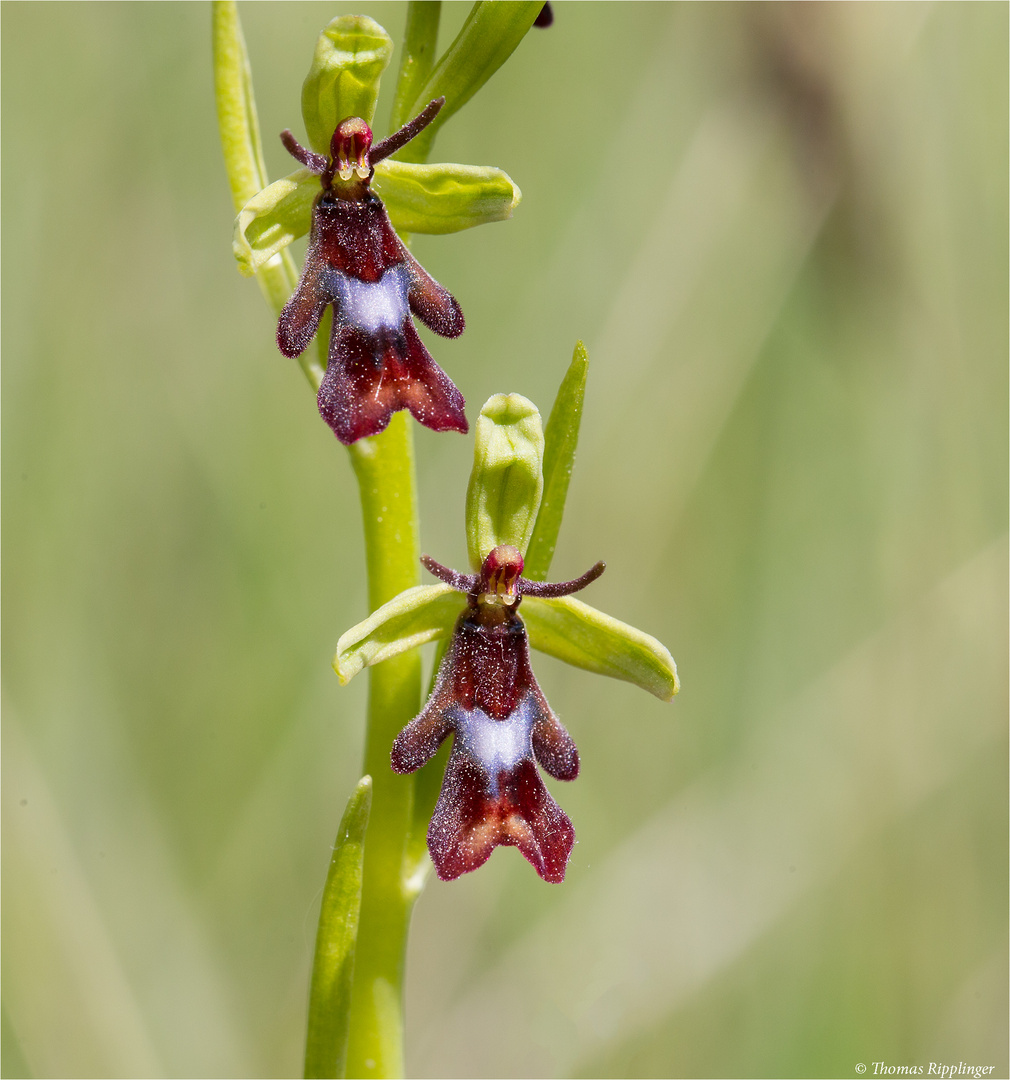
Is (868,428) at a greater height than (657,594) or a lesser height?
greater

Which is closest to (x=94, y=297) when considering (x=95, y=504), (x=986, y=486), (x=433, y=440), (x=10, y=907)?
(x=95, y=504)

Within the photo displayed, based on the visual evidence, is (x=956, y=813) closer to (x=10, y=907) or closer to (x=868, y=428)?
(x=868, y=428)

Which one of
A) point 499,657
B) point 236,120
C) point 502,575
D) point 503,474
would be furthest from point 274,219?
point 499,657

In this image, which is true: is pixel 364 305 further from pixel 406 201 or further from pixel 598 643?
pixel 598 643

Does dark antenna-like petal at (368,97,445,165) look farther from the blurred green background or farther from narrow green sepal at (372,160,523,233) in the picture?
the blurred green background

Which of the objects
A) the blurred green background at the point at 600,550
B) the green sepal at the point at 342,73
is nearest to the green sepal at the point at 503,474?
the green sepal at the point at 342,73

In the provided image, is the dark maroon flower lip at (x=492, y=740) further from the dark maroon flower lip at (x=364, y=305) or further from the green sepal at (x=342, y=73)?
the green sepal at (x=342, y=73)
